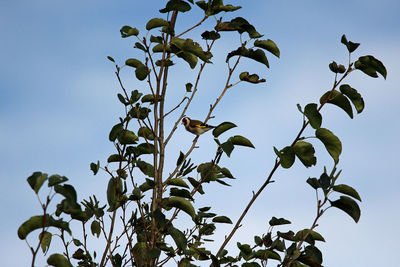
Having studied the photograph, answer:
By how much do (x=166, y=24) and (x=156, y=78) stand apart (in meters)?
0.62

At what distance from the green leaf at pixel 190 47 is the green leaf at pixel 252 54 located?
350mm

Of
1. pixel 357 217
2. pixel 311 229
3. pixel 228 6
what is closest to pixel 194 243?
pixel 311 229

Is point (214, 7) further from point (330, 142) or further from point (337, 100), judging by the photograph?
point (330, 142)

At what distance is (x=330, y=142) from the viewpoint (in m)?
4.55

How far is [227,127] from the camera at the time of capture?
5.06m

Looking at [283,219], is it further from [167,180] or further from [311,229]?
[167,180]

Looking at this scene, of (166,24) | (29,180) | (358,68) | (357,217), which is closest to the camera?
(29,180)

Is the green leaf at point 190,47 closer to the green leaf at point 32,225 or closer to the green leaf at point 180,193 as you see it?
the green leaf at point 180,193

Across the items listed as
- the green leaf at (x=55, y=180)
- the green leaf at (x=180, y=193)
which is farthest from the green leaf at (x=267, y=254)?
the green leaf at (x=55, y=180)

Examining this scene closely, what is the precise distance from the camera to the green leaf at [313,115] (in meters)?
4.56

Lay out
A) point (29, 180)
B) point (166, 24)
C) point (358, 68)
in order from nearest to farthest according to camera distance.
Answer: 1. point (29, 180)
2. point (358, 68)
3. point (166, 24)

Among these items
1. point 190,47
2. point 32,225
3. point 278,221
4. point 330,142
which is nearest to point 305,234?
point 278,221

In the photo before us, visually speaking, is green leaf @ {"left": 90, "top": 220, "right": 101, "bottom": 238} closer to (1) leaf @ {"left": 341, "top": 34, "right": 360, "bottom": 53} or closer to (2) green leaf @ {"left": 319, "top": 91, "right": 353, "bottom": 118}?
(2) green leaf @ {"left": 319, "top": 91, "right": 353, "bottom": 118}

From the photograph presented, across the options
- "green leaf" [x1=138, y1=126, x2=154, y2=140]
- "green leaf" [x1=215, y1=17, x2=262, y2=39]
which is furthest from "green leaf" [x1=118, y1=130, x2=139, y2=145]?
"green leaf" [x1=215, y1=17, x2=262, y2=39]
